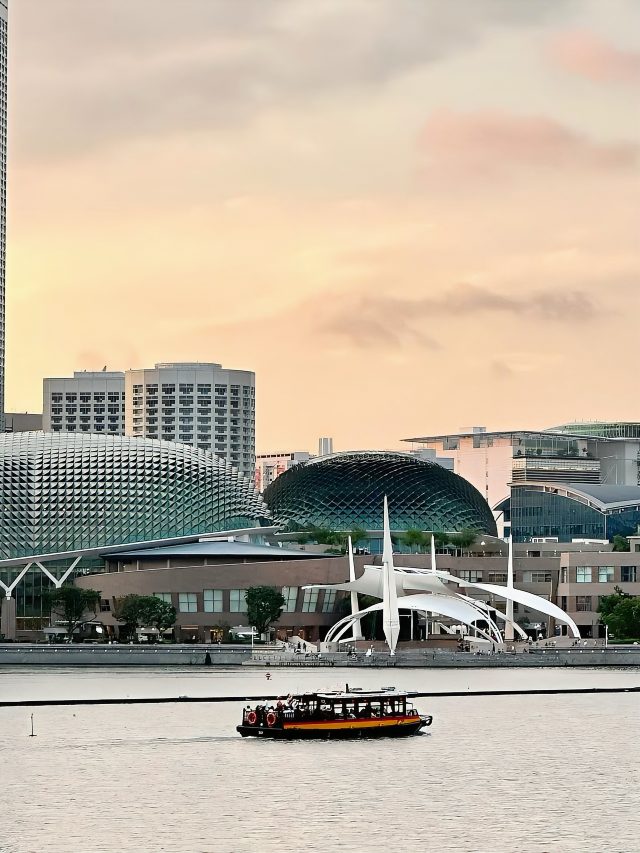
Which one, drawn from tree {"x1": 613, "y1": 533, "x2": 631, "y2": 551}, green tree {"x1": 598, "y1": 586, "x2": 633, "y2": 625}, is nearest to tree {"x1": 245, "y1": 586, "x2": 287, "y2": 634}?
green tree {"x1": 598, "y1": 586, "x2": 633, "y2": 625}

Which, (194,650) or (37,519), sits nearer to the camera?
(194,650)

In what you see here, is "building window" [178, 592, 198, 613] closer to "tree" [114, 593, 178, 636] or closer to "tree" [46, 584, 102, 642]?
"tree" [114, 593, 178, 636]

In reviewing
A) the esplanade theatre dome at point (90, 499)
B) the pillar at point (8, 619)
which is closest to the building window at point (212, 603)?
the pillar at point (8, 619)

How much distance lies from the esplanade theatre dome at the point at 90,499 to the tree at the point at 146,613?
94.1 feet

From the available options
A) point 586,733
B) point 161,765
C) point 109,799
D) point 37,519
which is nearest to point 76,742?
point 161,765

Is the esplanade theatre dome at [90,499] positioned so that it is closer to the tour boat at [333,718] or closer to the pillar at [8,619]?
the pillar at [8,619]

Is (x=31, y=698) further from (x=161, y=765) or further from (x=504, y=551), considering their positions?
(x=504, y=551)

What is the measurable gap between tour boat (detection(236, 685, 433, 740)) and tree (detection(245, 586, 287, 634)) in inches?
3177

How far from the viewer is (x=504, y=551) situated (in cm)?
19600

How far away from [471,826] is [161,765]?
17.8 metres

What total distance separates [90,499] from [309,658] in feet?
226

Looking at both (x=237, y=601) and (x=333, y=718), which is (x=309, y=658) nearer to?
(x=237, y=601)

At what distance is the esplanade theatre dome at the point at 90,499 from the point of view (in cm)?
19000

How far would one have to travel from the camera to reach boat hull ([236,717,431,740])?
3063 inches
